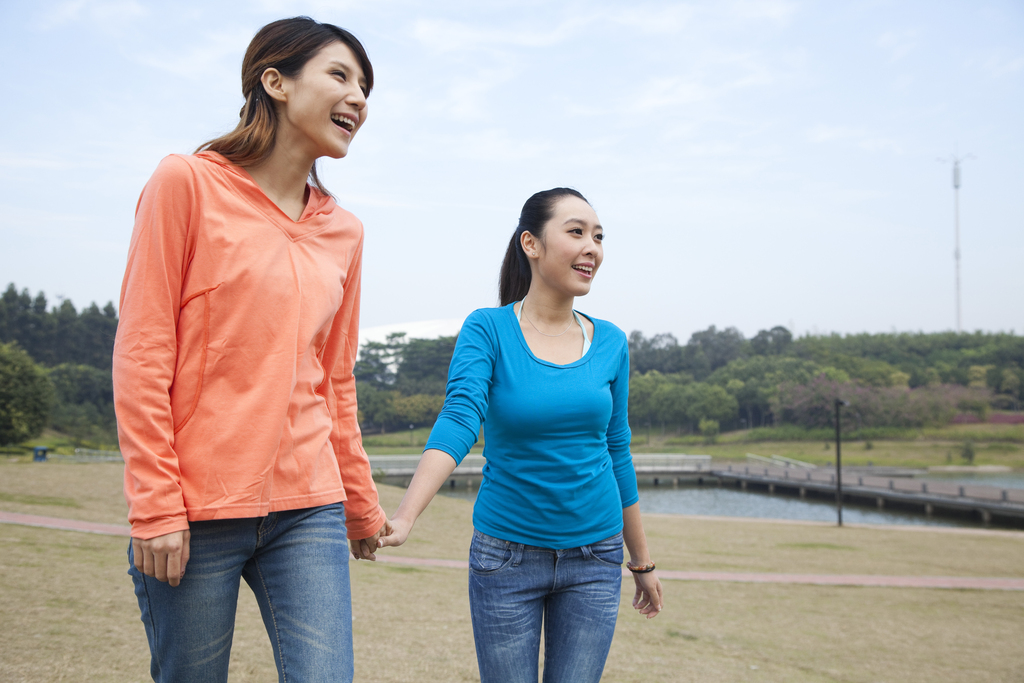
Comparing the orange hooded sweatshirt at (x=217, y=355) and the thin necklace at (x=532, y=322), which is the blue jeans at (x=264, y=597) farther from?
the thin necklace at (x=532, y=322)

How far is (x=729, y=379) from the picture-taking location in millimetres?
76625

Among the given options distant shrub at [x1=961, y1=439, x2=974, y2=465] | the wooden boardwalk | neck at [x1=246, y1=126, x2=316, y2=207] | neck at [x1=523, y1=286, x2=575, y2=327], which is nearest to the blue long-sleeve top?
neck at [x1=523, y1=286, x2=575, y2=327]

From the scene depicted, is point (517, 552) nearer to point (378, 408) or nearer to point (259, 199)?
point (259, 199)

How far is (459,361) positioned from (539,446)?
1.02 feet

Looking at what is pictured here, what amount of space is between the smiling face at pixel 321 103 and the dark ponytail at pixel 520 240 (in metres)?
0.65

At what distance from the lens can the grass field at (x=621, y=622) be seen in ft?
15.7

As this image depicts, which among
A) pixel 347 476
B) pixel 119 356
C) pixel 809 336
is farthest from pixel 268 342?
pixel 809 336

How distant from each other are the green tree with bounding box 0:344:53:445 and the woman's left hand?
38.8m

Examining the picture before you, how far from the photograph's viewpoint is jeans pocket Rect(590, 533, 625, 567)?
2010 millimetres

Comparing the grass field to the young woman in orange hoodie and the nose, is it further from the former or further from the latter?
the nose

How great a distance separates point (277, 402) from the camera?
1580 millimetres

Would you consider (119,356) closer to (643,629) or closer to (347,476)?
(347,476)

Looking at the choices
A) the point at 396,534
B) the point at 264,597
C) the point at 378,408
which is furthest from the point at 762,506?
the point at 378,408

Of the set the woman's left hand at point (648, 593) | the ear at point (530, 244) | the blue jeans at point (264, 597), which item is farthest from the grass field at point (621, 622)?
the ear at point (530, 244)
